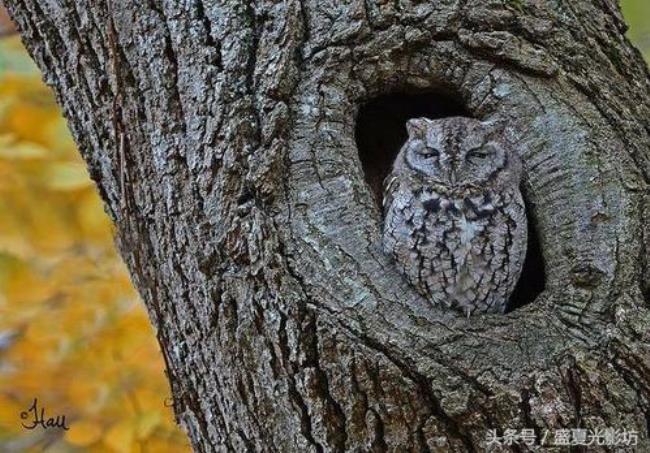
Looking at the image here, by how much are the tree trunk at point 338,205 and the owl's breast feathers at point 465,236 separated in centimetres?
18

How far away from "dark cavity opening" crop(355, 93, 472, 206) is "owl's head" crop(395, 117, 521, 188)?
0.30 ft

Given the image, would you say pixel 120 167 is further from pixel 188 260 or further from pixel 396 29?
pixel 396 29

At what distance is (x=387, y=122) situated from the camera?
325 centimetres

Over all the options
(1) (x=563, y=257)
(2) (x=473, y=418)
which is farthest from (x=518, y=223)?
(2) (x=473, y=418)

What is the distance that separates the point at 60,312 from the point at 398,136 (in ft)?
5.44

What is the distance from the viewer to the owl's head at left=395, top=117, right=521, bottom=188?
2779 millimetres

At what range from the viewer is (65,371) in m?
4.12

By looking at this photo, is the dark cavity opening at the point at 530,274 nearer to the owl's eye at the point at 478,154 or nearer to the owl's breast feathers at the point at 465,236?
the owl's breast feathers at the point at 465,236

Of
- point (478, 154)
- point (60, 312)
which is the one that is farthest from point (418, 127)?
point (60, 312)

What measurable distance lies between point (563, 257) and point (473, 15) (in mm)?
660
